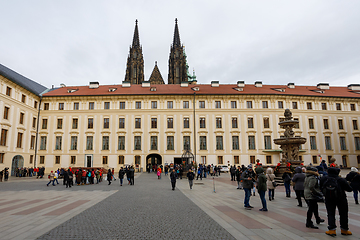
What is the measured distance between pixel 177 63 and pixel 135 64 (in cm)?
1374

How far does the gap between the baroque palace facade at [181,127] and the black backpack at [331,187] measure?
117 ft

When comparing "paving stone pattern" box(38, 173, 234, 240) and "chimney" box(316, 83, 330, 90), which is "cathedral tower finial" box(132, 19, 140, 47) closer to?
"chimney" box(316, 83, 330, 90)

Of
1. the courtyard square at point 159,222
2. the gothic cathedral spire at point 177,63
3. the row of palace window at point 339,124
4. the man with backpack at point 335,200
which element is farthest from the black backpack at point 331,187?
the gothic cathedral spire at point 177,63

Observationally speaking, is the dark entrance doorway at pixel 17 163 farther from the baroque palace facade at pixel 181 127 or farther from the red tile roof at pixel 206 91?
the red tile roof at pixel 206 91

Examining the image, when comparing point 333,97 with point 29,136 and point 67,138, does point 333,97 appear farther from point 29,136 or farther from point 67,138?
point 29,136

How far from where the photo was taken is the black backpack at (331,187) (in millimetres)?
5758

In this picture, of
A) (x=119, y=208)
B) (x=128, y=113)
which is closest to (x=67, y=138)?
(x=128, y=113)

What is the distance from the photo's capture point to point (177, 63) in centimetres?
8031

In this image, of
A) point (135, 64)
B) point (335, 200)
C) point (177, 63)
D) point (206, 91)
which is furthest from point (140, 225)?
point (177, 63)

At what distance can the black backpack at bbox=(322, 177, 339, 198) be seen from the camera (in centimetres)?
576

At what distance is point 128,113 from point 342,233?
39924mm

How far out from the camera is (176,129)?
141ft

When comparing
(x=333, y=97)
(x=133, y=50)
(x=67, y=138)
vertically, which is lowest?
(x=67, y=138)

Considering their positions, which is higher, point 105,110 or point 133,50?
point 133,50
